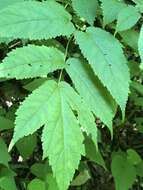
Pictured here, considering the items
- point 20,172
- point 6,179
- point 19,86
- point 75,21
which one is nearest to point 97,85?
point 75,21

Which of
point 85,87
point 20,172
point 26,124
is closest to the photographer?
point 26,124

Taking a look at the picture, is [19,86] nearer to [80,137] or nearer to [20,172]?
[20,172]

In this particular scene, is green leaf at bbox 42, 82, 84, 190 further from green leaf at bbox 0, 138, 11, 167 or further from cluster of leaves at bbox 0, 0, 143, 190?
green leaf at bbox 0, 138, 11, 167

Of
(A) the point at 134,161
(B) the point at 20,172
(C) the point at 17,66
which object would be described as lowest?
(B) the point at 20,172

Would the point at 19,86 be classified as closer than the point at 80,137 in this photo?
No

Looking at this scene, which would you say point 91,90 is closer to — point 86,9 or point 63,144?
point 63,144

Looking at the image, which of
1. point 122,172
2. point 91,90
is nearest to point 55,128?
point 91,90
